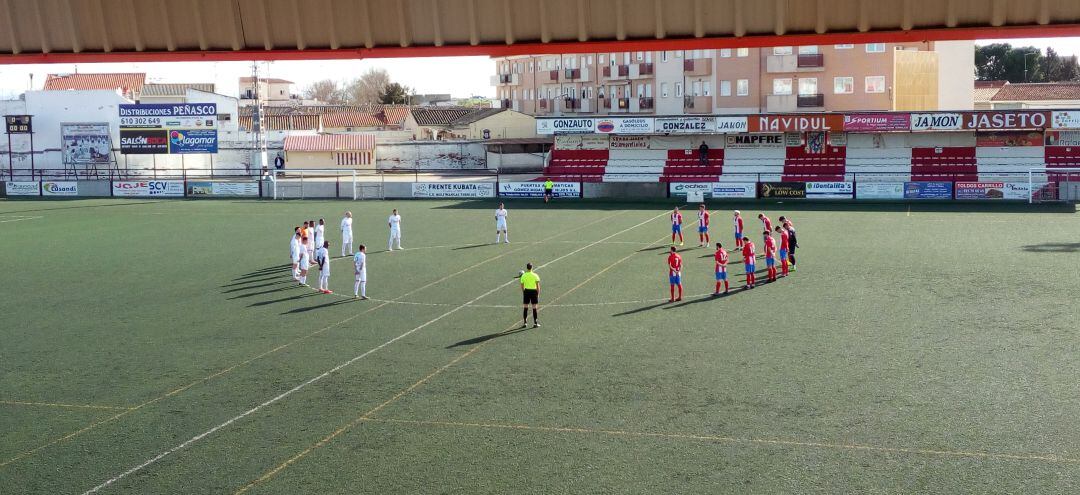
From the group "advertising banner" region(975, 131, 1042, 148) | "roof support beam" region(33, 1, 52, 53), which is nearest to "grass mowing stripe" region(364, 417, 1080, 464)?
"roof support beam" region(33, 1, 52, 53)

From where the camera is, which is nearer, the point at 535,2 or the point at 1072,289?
the point at 535,2

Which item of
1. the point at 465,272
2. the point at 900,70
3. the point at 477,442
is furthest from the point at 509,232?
the point at 900,70

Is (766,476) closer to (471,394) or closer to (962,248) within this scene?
(471,394)

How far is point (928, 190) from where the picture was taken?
5288cm

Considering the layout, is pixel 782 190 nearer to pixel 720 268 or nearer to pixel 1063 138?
pixel 1063 138

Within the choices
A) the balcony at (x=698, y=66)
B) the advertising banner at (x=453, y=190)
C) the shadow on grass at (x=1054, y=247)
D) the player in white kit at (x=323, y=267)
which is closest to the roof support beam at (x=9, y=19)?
the player in white kit at (x=323, y=267)

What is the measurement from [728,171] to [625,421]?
160 ft

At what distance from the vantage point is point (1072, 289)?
24.8 m

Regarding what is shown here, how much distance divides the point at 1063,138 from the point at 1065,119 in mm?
2045

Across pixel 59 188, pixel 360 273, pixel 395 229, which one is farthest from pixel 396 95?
pixel 360 273

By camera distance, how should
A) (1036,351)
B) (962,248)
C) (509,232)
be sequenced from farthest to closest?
1. (509,232)
2. (962,248)
3. (1036,351)

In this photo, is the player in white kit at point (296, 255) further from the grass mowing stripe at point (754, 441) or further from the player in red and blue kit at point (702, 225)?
the player in red and blue kit at point (702, 225)

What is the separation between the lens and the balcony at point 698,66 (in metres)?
73.7

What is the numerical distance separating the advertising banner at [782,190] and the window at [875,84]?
744 inches
